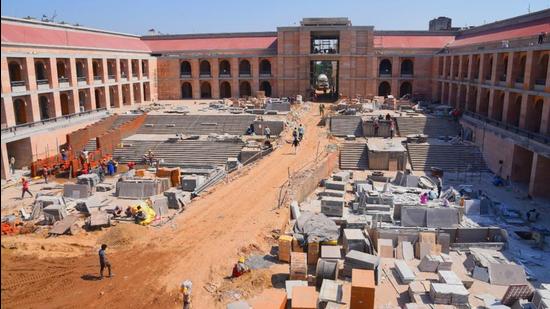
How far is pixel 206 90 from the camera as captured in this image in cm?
5975

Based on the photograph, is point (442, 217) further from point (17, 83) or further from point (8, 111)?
point (17, 83)

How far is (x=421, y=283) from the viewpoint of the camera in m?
15.4

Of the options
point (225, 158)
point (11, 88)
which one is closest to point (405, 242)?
point (225, 158)

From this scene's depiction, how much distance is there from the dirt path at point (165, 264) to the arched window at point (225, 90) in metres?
37.0

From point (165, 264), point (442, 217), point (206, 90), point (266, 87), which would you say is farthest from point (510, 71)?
point (206, 90)

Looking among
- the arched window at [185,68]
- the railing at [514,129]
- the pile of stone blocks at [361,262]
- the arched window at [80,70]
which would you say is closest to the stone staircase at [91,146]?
the arched window at [80,70]

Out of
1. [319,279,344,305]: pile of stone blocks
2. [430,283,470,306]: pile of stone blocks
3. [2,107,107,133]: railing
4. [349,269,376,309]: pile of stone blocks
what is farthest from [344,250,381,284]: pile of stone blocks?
[2,107,107,133]: railing

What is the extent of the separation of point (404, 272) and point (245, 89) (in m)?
46.0

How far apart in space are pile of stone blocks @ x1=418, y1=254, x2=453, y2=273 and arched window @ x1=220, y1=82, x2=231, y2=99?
150ft

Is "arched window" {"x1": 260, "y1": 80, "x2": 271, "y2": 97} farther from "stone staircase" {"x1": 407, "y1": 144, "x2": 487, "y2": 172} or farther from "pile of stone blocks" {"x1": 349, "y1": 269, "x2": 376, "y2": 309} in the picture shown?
"pile of stone blocks" {"x1": 349, "y1": 269, "x2": 376, "y2": 309}

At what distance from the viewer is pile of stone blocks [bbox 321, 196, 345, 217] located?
22000 millimetres

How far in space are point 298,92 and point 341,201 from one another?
1316 inches

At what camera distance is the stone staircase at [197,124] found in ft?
130

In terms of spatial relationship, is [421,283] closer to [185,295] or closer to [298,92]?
[185,295]
